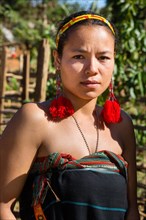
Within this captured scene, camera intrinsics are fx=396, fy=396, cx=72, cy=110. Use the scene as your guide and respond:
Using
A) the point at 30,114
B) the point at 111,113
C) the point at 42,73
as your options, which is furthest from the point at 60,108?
the point at 42,73

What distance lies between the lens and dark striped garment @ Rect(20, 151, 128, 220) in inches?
56.2

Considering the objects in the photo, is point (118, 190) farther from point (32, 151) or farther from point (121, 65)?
point (121, 65)

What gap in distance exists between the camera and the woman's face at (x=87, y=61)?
4.88 feet

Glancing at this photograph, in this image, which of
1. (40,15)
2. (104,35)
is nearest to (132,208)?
(104,35)

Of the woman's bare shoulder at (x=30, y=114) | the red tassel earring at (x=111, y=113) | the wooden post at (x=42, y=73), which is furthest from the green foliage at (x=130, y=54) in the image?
the woman's bare shoulder at (x=30, y=114)

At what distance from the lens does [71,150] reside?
149 centimetres

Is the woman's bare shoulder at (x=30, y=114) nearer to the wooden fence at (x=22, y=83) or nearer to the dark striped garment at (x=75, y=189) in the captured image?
the dark striped garment at (x=75, y=189)

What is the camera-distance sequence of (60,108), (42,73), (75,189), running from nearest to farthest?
(75,189) → (60,108) → (42,73)

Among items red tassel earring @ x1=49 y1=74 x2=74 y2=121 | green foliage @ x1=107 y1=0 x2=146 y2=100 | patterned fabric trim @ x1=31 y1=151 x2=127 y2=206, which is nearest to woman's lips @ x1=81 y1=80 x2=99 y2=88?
red tassel earring @ x1=49 y1=74 x2=74 y2=121

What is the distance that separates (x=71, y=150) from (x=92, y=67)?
32 cm

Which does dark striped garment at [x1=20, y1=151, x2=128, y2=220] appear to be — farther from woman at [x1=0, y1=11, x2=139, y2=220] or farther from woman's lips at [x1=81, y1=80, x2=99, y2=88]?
woman's lips at [x1=81, y1=80, x2=99, y2=88]

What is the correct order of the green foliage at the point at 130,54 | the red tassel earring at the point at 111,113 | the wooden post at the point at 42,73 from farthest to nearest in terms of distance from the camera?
1. the green foliage at the point at 130,54
2. the wooden post at the point at 42,73
3. the red tassel earring at the point at 111,113

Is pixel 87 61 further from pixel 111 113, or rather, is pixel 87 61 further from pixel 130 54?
pixel 130 54

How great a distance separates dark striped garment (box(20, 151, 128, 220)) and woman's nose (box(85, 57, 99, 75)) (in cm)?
31
